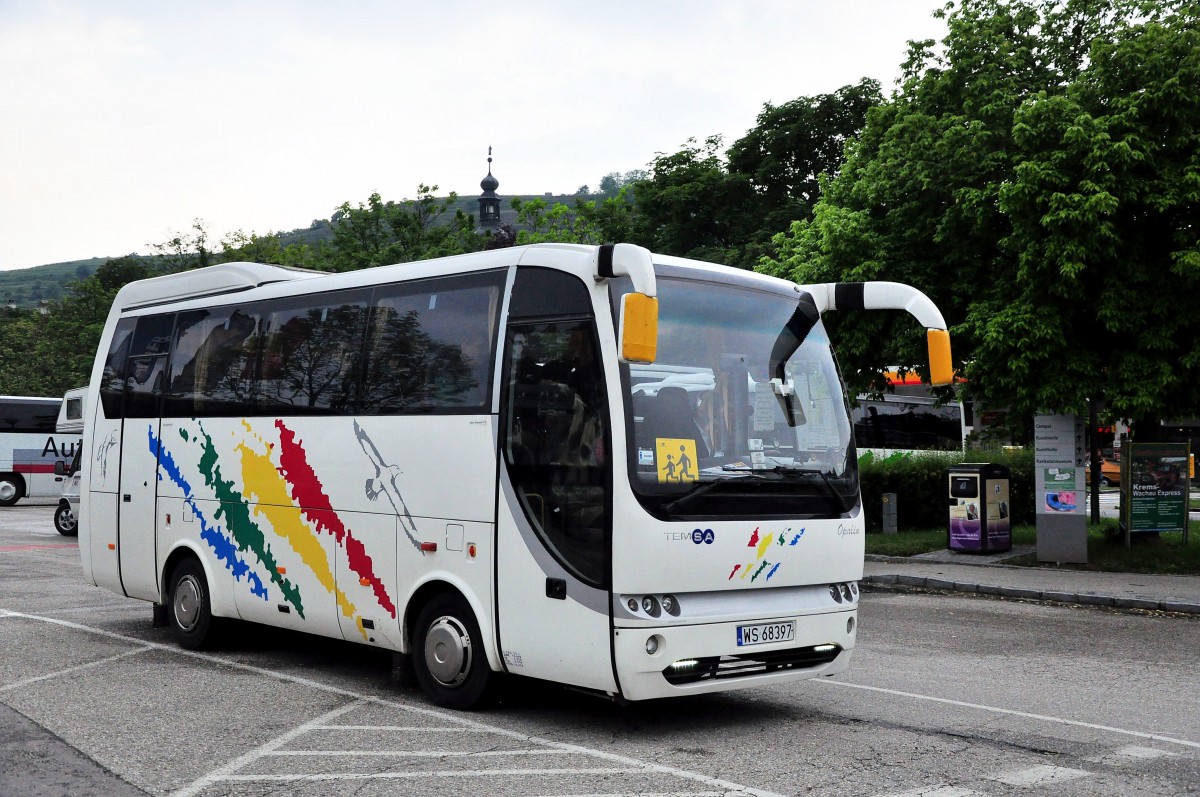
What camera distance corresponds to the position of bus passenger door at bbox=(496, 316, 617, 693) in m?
7.27

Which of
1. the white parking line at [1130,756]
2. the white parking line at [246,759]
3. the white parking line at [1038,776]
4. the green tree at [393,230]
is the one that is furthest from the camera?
the green tree at [393,230]

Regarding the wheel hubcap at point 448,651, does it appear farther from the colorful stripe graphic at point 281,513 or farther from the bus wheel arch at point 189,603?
the bus wheel arch at point 189,603

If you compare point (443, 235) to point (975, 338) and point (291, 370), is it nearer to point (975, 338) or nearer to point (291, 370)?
point (975, 338)

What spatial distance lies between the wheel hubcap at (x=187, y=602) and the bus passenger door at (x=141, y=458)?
0.40 meters

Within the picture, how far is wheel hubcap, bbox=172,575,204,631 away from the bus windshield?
5.41 m

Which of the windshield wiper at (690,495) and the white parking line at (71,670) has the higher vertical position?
the windshield wiper at (690,495)

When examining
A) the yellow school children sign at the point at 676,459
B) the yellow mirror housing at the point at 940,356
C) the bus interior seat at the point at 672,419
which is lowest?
the yellow school children sign at the point at 676,459

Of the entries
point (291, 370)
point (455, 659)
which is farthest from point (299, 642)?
point (455, 659)

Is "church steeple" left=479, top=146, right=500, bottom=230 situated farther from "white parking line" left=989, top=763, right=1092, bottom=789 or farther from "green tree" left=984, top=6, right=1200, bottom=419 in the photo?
"white parking line" left=989, top=763, right=1092, bottom=789

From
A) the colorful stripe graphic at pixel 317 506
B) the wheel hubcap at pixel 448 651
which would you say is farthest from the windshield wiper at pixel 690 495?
the colorful stripe graphic at pixel 317 506

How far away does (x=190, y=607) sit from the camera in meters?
11.0

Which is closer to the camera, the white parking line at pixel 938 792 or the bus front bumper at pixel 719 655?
the white parking line at pixel 938 792

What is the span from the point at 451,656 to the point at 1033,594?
972 centimetres

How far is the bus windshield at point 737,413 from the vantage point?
734 cm
